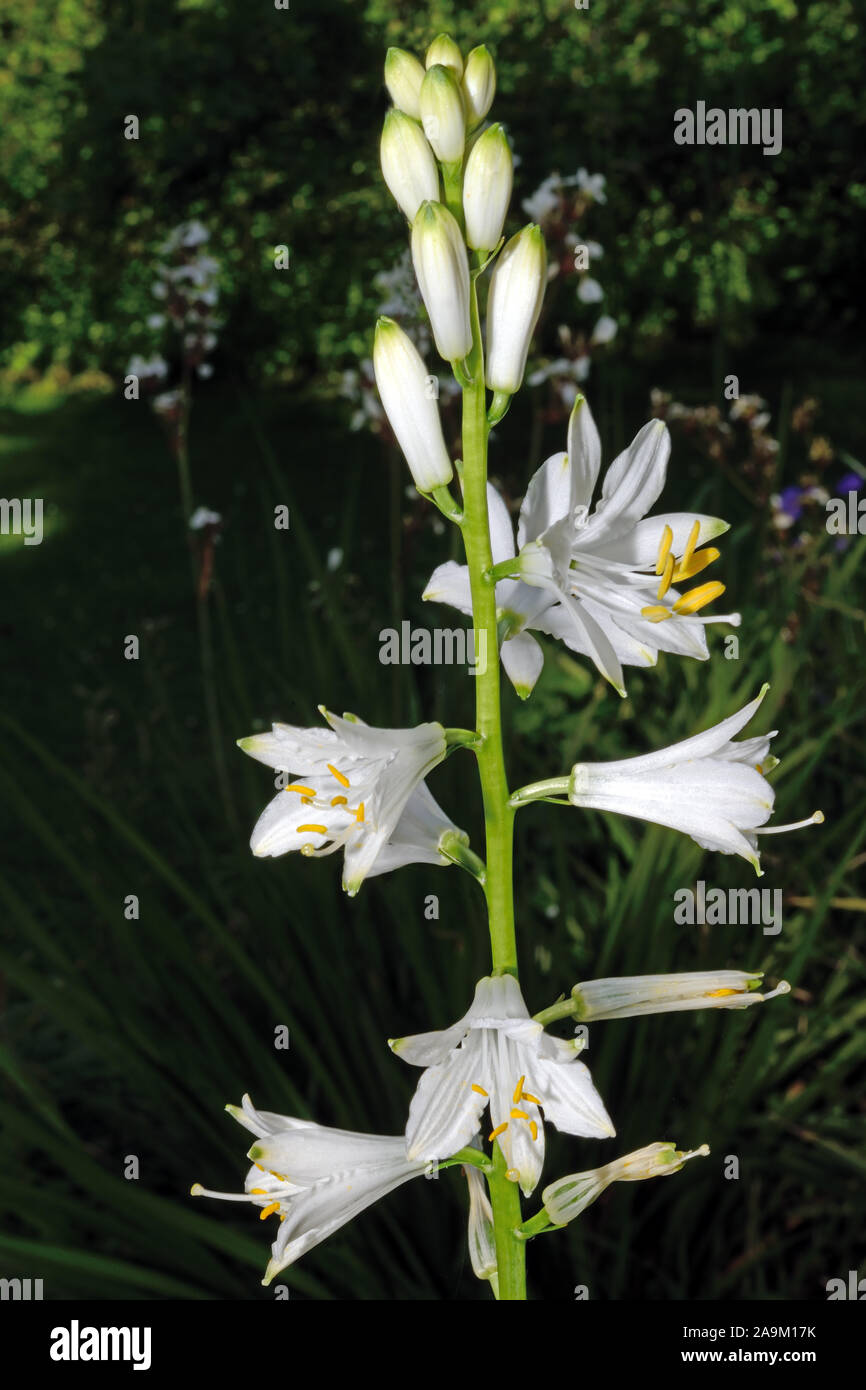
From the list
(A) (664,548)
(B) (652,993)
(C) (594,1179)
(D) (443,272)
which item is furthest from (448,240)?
(C) (594,1179)

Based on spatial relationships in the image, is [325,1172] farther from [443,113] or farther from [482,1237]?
[443,113]

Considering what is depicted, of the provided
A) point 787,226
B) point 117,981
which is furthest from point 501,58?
point 117,981

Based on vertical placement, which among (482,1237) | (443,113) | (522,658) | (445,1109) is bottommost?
(482,1237)

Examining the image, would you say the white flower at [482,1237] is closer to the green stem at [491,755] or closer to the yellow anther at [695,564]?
the green stem at [491,755]

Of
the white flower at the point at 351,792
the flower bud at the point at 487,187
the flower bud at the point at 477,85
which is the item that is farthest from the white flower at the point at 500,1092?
the flower bud at the point at 477,85

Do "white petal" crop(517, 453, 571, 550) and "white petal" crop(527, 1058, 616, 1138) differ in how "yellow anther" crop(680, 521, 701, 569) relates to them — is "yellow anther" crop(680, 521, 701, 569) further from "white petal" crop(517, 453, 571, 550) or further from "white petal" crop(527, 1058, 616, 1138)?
"white petal" crop(527, 1058, 616, 1138)

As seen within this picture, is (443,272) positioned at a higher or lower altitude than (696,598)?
higher
